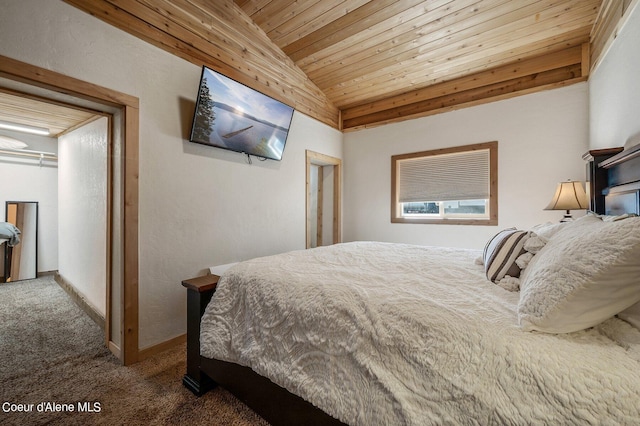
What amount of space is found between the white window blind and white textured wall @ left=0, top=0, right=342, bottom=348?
6.76ft

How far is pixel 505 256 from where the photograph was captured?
4.30ft

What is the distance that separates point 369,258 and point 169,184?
178 centimetres

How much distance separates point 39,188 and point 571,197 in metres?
7.08

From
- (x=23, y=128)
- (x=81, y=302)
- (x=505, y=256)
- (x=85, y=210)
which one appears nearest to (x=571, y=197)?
(x=505, y=256)

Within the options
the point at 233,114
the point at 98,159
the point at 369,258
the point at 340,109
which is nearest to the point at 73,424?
the point at 369,258

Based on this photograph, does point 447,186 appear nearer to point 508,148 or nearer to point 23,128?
point 508,148

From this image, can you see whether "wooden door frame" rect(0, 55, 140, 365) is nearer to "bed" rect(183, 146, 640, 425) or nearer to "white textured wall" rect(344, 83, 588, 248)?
"bed" rect(183, 146, 640, 425)

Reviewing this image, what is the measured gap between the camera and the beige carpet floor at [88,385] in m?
1.45

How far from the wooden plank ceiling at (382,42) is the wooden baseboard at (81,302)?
2564 mm

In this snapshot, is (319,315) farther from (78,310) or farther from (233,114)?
(78,310)

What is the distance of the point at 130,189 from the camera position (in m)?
2.00

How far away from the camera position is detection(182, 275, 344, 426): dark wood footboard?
45.4 inches

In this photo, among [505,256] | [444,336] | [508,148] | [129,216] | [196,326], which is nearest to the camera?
[444,336]

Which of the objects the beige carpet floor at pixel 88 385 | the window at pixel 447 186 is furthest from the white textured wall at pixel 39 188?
the window at pixel 447 186
